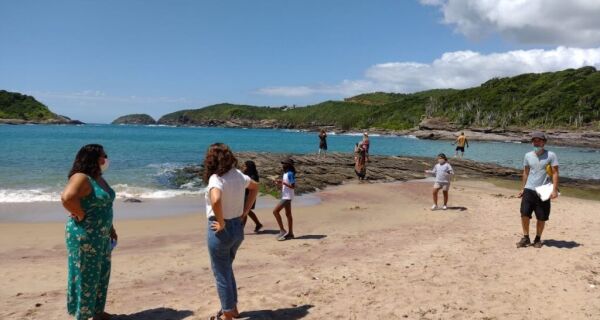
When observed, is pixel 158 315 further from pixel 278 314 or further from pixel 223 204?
pixel 223 204

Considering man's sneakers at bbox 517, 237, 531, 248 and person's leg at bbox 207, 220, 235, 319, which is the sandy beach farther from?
person's leg at bbox 207, 220, 235, 319

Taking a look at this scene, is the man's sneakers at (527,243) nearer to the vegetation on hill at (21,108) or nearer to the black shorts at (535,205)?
the black shorts at (535,205)

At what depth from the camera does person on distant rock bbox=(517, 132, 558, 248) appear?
846cm

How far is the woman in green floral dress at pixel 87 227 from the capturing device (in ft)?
15.0

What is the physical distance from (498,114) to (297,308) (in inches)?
5336

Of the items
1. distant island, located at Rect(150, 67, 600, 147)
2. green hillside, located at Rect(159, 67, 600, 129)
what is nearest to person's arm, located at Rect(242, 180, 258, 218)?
distant island, located at Rect(150, 67, 600, 147)

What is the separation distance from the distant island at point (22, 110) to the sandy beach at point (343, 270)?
181135 millimetres

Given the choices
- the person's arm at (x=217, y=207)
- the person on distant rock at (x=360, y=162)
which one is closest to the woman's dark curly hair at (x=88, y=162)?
the person's arm at (x=217, y=207)

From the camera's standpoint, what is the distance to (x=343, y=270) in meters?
7.47

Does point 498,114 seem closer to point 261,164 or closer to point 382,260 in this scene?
point 261,164

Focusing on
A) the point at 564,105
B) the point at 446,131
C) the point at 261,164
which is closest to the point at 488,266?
the point at 261,164

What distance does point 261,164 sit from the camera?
82.5ft

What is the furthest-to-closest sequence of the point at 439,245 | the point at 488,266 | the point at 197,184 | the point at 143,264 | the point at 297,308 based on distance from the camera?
1. the point at 197,184
2. the point at 439,245
3. the point at 143,264
4. the point at 488,266
5. the point at 297,308

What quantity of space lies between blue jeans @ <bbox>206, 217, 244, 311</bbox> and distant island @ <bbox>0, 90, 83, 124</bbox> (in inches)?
7346
